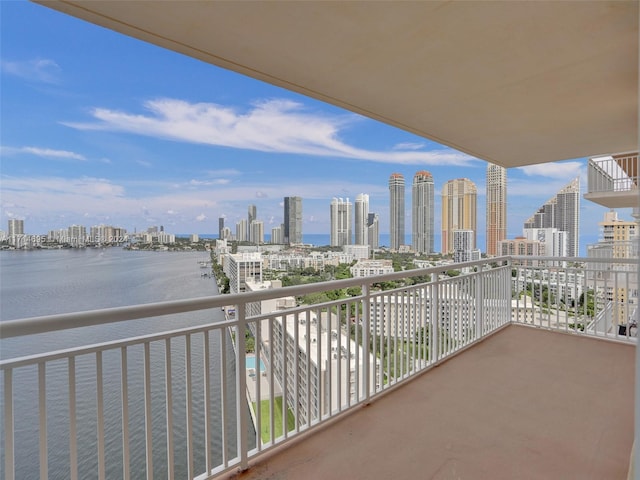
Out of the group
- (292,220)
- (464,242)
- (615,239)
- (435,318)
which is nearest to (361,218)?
(292,220)

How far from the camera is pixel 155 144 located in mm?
10320

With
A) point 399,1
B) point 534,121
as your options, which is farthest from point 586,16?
point 534,121

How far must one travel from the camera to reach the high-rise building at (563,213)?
25.3ft

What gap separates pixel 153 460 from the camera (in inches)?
65.0

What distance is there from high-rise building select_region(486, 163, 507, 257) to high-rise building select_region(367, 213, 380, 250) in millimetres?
2378

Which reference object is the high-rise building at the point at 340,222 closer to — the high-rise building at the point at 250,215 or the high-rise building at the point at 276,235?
the high-rise building at the point at 276,235

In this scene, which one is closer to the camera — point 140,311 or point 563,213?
point 140,311

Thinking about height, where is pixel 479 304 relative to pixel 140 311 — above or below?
below

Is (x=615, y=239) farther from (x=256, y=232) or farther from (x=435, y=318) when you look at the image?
(x=256, y=232)

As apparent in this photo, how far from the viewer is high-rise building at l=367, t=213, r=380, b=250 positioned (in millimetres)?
7338

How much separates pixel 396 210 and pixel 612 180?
5.02 meters

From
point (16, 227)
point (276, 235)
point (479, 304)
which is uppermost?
point (16, 227)

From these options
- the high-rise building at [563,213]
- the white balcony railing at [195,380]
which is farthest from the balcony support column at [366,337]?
the high-rise building at [563,213]

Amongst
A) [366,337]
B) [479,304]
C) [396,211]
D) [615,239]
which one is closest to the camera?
[366,337]
